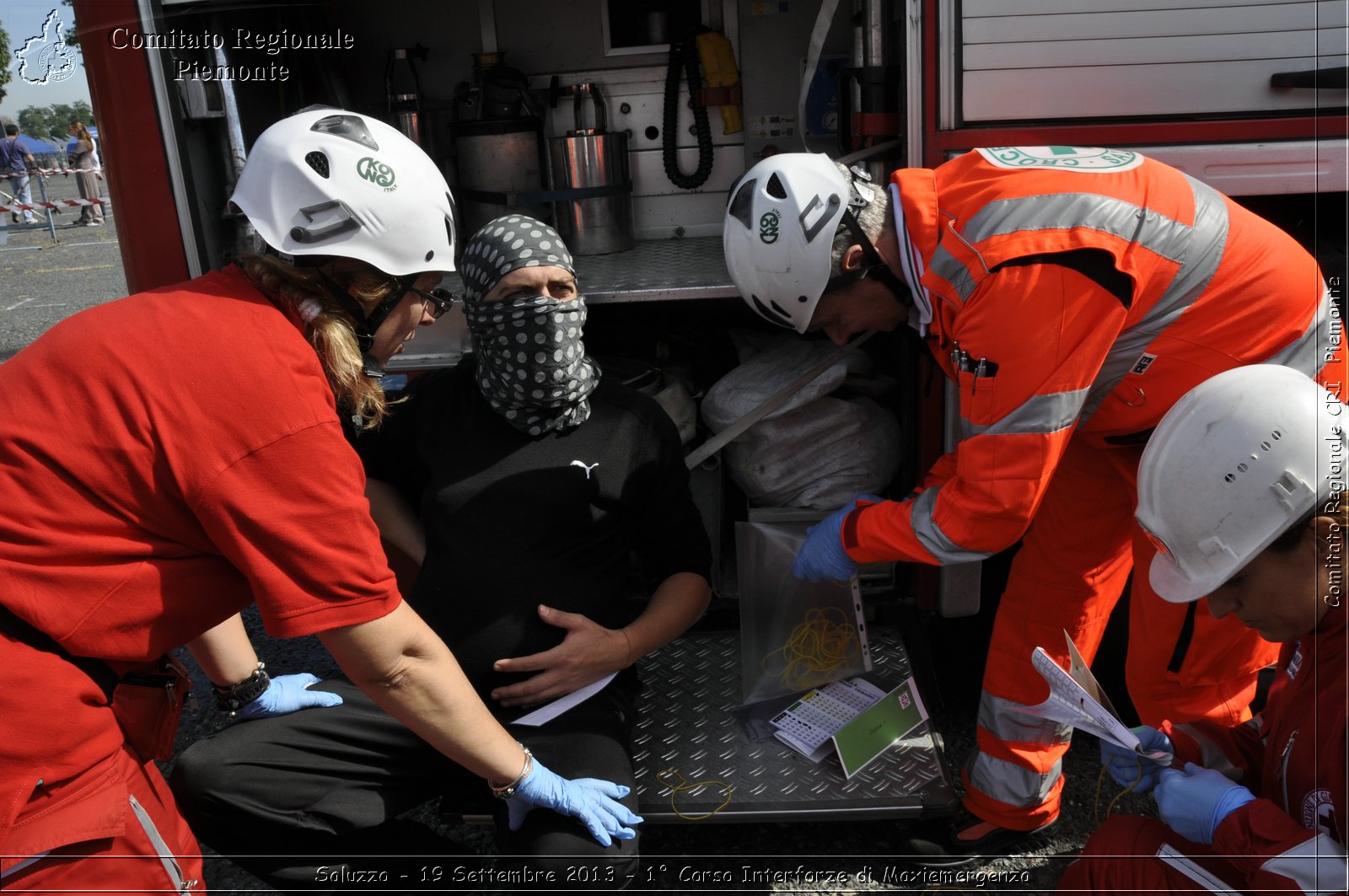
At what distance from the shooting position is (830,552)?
2.56 meters

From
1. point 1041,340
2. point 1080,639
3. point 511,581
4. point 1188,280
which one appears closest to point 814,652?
point 1080,639

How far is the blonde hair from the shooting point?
1.85m

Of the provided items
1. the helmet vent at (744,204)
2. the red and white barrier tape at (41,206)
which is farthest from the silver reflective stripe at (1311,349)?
the red and white barrier tape at (41,206)

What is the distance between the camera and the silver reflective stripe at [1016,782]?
Result: 2.56m

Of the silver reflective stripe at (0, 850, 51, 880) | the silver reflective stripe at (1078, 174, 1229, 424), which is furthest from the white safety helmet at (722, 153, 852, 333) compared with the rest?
the silver reflective stripe at (0, 850, 51, 880)

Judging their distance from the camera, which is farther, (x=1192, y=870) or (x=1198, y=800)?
(x=1198, y=800)

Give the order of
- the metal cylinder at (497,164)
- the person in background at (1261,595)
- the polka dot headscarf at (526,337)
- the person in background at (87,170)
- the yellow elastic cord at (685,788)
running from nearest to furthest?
the person in background at (1261,595)
the polka dot headscarf at (526,337)
the yellow elastic cord at (685,788)
the metal cylinder at (497,164)
the person in background at (87,170)

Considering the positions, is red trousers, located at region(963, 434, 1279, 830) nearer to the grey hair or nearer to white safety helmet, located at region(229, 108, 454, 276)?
the grey hair

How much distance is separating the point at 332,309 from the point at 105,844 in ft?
3.38

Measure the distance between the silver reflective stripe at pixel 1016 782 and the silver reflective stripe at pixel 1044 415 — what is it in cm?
103

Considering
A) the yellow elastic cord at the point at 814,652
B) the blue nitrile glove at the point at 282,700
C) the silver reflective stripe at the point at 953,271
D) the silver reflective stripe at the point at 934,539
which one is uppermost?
the silver reflective stripe at the point at 953,271

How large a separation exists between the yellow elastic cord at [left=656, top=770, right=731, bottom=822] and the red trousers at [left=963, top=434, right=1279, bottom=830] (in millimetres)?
669

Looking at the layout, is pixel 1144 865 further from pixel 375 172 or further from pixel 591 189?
pixel 591 189

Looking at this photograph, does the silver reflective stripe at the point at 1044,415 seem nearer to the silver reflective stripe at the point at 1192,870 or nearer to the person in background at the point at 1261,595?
the person in background at the point at 1261,595
